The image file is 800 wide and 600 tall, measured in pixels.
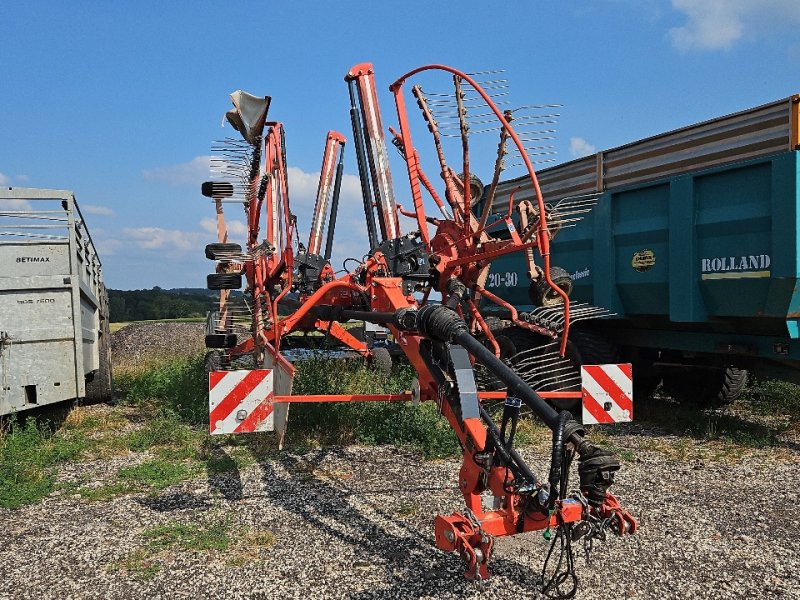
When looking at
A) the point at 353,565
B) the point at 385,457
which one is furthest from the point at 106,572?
the point at 385,457

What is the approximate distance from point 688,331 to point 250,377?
4.51 m

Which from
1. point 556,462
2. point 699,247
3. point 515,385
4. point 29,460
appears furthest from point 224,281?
point 556,462

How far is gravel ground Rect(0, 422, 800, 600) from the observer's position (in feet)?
11.3

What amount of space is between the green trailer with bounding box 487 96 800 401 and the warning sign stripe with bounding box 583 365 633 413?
1.88 metres

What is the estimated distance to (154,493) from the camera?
4891 millimetres

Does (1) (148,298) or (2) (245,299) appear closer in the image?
(2) (245,299)

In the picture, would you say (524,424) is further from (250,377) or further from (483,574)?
(483,574)

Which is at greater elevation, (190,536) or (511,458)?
(511,458)

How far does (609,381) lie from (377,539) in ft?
5.87

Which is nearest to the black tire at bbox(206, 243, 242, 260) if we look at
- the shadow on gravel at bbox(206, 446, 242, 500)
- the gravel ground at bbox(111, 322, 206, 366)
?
the shadow on gravel at bbox(206, 446, 242, 500)

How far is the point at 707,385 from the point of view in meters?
8.26

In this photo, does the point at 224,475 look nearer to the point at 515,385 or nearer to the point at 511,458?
the point at 511,458

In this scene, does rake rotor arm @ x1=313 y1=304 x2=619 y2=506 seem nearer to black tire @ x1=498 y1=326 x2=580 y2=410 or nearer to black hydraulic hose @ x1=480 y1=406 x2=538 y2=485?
black hydraulic hose @ x1=480 y1=406 x2=538 y2=485

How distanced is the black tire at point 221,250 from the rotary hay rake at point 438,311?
0.01 m
